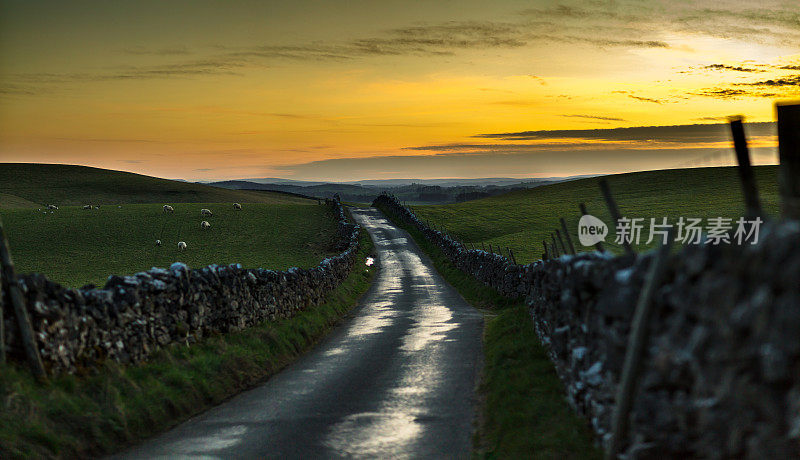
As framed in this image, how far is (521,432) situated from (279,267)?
31869 mm

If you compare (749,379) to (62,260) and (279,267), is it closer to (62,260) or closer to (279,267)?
(279,267)

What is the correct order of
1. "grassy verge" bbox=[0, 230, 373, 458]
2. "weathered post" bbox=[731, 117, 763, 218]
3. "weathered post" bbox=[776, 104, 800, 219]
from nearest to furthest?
"weathered post" bbox=[776, 104, 800, 219] → "weathered post" bbox=[731, 117, 763, 218] → "grassy verge" bbox=[0, 230, 373, 458]

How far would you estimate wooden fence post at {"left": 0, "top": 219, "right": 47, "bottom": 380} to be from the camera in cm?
1048

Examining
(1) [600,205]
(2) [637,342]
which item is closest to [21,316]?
(2) [637,342]

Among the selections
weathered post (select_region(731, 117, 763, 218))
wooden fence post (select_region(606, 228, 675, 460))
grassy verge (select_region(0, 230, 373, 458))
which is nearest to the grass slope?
grassy verge (select_region(0, 230, 373, 458))

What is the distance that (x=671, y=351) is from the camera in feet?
20.3

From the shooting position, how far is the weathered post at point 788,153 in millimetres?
5789

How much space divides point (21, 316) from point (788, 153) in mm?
11674

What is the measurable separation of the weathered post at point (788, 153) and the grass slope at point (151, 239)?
34750mm

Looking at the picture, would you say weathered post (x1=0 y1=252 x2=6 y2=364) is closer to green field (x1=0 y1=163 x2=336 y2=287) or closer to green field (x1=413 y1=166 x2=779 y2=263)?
green field (x1=0 y1=163 x2=336 y2=287)

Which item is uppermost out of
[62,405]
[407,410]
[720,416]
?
[720,416]

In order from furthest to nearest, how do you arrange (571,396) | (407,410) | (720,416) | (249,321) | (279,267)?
1. (279,267)
2. (249,321)
3. (407,410)
4. (571,396)
5. (720,416)

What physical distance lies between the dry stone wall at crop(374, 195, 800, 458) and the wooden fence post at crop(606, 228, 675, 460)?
0.31ft

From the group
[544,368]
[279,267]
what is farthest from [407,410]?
[279,267]
